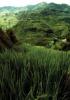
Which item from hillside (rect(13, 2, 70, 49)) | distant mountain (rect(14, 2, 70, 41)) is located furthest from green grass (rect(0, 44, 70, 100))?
distant mountain (rect(14, 2, 70, 41))

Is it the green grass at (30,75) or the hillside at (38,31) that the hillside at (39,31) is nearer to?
the hillside at (38,31)

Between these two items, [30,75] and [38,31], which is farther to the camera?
[38,31]

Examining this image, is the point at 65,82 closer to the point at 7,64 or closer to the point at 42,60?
the point at 42,60

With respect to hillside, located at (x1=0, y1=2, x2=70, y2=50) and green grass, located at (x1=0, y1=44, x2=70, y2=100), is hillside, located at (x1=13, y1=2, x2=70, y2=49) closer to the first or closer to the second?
hillside, located at (x1=0, y1=2, x2=70, y2=50)

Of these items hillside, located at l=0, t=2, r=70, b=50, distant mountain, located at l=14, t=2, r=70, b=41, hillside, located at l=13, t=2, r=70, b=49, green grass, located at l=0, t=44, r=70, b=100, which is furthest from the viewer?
distant mountain, located at l=14, t=2, r=70, b=41

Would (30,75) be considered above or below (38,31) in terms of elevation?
above

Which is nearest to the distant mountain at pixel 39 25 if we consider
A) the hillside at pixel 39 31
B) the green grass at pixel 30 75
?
the hillside at pixel 39 31

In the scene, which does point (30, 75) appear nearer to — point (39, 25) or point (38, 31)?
point (38, 31)

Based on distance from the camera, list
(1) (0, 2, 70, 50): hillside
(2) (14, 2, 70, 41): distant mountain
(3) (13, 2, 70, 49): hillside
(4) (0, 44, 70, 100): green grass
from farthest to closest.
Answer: (2) (14, 2, 70, 41): distant mountain → (3) (13, 2, 70, 49): hillside → (1) (0, 2, 70, 50): hillside → (4) (0, 44, 70, 100): green grass

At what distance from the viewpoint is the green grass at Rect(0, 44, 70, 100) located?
147 centimetres

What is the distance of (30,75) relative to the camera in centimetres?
161

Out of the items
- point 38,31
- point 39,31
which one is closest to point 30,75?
point 38,31

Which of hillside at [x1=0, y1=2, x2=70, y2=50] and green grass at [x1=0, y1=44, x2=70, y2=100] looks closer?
green grass at [x1=0, y1=44, x2=70, y2=100]

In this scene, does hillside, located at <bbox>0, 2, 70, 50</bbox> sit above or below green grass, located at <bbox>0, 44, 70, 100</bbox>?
below
